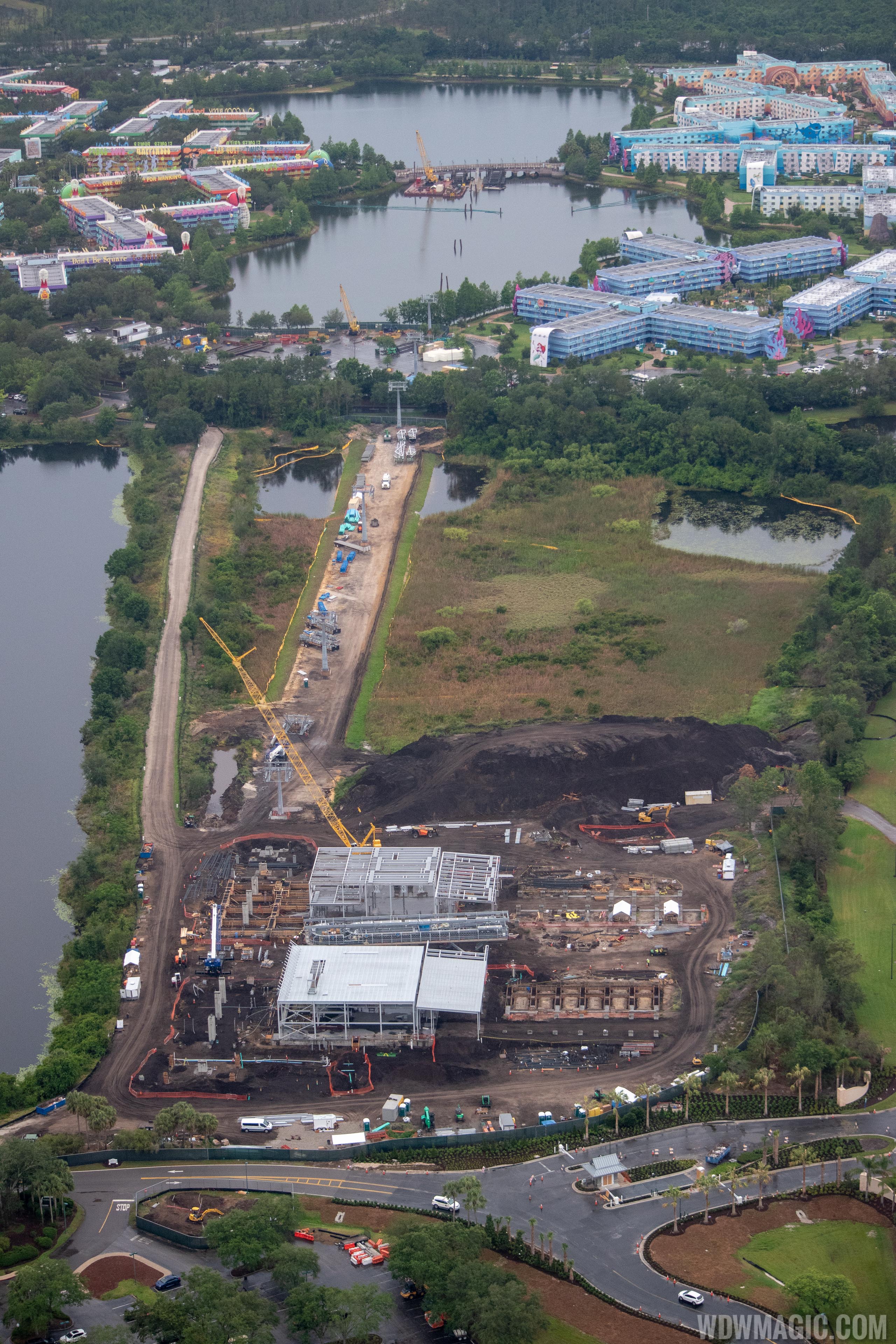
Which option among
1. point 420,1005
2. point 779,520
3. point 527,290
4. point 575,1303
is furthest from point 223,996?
point 527,290

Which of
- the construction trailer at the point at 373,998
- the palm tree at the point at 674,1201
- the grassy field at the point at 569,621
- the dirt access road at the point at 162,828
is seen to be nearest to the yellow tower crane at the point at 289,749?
the dirt access road at the point at 162,828

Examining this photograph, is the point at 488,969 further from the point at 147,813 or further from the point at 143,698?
the point at 143,698

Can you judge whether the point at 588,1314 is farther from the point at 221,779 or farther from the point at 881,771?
the point at 221,779

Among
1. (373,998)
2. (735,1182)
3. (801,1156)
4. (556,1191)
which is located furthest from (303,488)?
(735,1182)

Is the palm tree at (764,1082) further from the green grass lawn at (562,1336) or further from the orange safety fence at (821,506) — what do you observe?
the orange safety fence at (821,506)

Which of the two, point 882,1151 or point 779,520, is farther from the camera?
point 779,520
